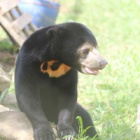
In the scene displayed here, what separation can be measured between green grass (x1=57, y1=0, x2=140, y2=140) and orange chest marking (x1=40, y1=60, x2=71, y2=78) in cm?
77

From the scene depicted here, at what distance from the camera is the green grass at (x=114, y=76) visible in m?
4.43

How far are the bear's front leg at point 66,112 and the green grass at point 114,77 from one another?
0.51 m

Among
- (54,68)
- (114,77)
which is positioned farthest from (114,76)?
(54,68)

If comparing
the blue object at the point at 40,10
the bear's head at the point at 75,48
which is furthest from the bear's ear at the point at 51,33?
the blue object at the point at 40,10

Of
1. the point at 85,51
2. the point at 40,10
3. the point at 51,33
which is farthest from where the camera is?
the point at 40,10

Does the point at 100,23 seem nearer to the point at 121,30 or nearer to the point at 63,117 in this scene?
the point at 121,30

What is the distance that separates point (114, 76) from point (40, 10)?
2903 millimetres

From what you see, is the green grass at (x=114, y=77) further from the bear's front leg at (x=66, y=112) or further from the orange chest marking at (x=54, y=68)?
the orange chest marking at (x=54, y=68)

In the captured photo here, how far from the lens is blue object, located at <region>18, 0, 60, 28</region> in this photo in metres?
8.54

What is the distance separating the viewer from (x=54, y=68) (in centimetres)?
365

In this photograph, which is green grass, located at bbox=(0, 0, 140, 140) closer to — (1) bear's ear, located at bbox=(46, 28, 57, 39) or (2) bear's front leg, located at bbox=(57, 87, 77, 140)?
(2) bear's front leg, located at bbox=(57, 87, 77, 140)

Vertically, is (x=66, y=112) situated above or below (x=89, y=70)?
below

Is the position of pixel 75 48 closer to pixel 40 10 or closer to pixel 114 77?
pixel 114 77

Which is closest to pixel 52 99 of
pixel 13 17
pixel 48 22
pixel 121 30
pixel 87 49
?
pixel 87 49
